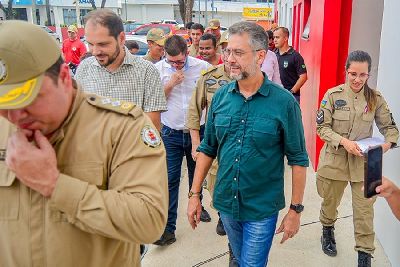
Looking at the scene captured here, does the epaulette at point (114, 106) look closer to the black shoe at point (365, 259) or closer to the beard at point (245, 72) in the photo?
the beard at point (245, 72)

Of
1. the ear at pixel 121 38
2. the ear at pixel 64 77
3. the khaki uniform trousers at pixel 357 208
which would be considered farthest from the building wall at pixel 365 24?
the ear at pixel 64 77

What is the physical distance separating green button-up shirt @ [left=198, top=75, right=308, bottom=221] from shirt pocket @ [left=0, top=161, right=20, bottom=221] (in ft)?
4.28

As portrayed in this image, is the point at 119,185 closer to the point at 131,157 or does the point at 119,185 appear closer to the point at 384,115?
the point at 131,157

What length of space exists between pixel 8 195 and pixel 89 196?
277 mm

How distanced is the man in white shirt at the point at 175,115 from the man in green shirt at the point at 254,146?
4.44ft

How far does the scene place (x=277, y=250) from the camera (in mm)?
3598

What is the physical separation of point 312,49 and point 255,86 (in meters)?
4.25

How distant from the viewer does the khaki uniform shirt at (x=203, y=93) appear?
3.44m

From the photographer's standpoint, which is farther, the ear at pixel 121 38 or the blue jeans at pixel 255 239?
the ear at pixel 121 38

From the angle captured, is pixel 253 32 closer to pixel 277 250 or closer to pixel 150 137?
pixel 150 137

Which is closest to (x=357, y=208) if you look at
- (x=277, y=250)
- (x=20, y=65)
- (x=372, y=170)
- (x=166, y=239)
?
(x=277, y=250)

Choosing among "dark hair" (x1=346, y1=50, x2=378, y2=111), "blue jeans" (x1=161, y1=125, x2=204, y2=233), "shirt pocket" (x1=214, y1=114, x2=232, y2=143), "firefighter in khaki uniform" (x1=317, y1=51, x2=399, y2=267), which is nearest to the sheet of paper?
"firefighter in khaki uniform" (x1=317, y1=51, x2=399, y2=267)

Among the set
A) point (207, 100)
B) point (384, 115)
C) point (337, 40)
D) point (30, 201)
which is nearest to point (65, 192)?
point (30, 201)

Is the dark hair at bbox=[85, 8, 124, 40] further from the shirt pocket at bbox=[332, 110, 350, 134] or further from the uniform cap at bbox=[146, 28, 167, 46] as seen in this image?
the uniform cap at bbox=[146, 28, 167, 46]
